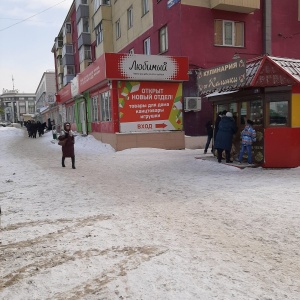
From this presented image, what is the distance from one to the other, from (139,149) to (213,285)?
11181mm

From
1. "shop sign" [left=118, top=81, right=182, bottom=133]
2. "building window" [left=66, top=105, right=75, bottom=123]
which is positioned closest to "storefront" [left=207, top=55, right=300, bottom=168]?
"shop sign" [left=118, top=81, right=182, bottom=133]

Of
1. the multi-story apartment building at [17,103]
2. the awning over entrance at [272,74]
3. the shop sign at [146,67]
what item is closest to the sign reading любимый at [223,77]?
the awning over entrance at [272,74]

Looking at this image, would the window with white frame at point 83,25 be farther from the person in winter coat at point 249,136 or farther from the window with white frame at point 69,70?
the person in winter coat at point 249,136

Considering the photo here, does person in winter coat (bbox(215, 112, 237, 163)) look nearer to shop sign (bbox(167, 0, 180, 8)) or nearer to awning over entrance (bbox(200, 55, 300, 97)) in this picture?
awning over entrance (bbox(200, 55, 300, 97))

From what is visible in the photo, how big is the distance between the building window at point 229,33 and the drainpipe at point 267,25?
4.42 ft

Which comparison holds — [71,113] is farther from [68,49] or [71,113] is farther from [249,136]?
[249,136]

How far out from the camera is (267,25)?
56.2 ft

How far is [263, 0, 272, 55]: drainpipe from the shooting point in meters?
17.1

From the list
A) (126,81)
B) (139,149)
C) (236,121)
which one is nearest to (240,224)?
(236,121)

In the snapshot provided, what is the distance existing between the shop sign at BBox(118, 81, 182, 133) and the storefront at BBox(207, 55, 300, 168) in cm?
570

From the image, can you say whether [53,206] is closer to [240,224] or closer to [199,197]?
[199,197]

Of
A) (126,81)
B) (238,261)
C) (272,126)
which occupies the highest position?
(126,81)

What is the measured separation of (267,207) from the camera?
16.7 ft

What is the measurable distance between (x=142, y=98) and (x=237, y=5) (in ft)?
22.9
